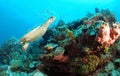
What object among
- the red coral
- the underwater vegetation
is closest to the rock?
the underwater vegetation

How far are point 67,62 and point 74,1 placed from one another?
51607mm

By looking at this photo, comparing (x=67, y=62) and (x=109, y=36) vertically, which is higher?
(x=109, y=36)

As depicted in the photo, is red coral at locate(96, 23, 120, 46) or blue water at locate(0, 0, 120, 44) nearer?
red coral at locate(96, 23, 120, 46)

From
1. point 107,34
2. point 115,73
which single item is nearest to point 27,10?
point 107,34

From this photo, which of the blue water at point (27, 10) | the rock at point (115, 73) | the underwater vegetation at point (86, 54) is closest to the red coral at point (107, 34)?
the underwater vegetation at point (86, 54)

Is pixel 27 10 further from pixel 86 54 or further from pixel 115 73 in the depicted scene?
pixel 115 73

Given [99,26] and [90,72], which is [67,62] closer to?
[90,72]

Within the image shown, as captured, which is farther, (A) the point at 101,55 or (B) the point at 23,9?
(B) the point at 23,9

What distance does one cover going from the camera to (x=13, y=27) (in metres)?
59.2

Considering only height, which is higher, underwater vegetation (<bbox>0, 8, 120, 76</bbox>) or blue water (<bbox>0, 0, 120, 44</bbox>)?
blue water (<bbox>0, 0, 120, 44</bbox>)

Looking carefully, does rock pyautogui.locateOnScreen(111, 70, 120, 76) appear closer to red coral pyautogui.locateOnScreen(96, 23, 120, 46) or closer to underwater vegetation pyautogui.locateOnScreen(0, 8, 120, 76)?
underwater vegetation pyautogui.locateOnScreen(0, 8, 120, 76)

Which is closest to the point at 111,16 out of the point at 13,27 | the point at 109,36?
the point at 109,36

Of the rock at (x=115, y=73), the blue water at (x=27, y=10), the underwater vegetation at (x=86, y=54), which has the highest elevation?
the blue water at (x=27, y=10)

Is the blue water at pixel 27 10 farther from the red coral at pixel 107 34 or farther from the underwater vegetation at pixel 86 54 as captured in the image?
→ the red coral at pixel 107 34
